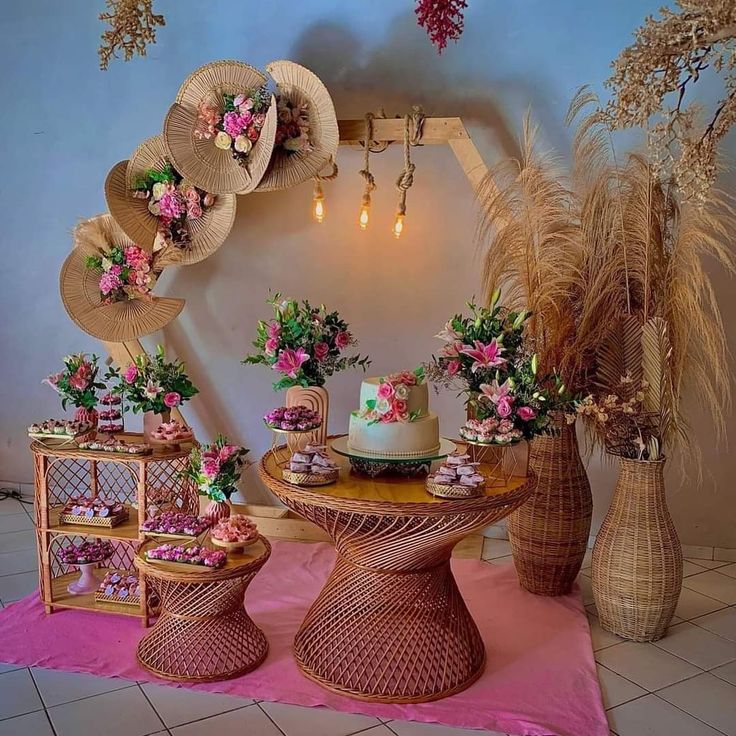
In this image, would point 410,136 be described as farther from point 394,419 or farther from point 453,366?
point 394,419

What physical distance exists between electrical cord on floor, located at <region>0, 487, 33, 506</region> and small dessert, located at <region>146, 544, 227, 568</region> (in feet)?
6.97

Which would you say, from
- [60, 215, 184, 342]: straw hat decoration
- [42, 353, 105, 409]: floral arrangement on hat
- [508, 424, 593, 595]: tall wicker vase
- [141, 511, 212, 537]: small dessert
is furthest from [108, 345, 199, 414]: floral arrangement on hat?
[508, 424, 593, 595]: tall wicker vase

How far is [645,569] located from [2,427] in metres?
3.56

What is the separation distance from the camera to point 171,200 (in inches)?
143

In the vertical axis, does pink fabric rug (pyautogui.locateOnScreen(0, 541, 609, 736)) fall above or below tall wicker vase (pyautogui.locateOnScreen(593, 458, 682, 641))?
below

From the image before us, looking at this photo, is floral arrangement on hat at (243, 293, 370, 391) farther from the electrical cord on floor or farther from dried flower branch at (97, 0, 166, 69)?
the electrical cord on floor

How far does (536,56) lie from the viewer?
3.58 metres

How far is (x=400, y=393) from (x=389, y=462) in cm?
22

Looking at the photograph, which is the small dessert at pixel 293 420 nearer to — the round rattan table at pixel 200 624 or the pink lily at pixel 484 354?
the round rattan table at pixel 200 624

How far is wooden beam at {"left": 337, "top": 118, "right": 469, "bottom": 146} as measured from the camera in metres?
3.50

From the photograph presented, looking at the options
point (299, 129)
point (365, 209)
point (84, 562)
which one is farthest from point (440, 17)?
point (84, 562)

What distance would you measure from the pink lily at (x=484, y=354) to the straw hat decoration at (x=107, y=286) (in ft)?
6.10

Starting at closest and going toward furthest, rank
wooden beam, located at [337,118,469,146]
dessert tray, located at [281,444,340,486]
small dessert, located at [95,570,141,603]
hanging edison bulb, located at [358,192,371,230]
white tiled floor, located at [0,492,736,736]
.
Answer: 1. white tiled floor, located at [0,492,736,736]
2. dessert tray, located at [281,444,340,486]
3. small dessert, located at [95,570,141,603]
4. wooden beam, located at [337,118,469,146]
5. hanging edison bulb, located at [358,192,371,230]

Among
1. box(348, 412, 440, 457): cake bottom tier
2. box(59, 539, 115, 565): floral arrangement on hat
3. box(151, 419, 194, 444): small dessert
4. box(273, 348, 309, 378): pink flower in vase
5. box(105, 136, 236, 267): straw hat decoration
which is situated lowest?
box(59, 539, 115, 565): floral arrangement on hat
